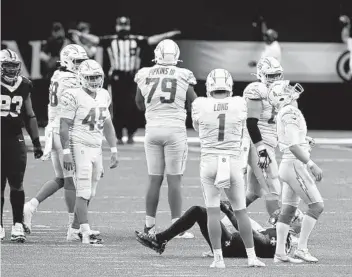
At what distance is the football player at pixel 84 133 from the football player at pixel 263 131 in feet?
5.09

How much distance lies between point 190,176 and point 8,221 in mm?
5427

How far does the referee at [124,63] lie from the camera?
25.1 metres

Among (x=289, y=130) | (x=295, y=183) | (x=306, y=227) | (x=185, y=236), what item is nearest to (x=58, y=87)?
(x=185, y=236)

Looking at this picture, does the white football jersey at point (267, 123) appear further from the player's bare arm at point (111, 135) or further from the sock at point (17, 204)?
the sock at point (17, 204)

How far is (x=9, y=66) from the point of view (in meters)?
13.9

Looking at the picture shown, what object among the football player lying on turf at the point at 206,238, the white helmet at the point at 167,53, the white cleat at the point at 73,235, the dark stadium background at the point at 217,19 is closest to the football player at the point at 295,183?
the football player lying on turf at the point at 206,238

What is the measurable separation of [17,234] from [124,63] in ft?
38.3

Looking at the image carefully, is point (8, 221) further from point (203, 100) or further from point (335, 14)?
point (335, 14)

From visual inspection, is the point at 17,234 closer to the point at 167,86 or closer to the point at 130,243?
the point at 130,243

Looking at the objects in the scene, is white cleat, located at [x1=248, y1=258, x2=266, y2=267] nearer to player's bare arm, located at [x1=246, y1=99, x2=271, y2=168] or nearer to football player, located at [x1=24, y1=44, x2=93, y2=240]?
player's bare arm, located at [x1=246, y1=99, x2=271, y2=168]

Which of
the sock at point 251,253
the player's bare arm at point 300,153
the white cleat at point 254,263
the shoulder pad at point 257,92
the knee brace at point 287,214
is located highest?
A: the shoulder pad at point 257,92

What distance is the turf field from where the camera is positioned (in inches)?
474

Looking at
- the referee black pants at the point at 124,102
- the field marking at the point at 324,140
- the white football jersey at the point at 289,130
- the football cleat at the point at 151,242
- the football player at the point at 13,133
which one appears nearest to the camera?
the white football jersey at the point at 289,130

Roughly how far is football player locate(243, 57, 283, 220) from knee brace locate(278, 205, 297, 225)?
4.27 ft
